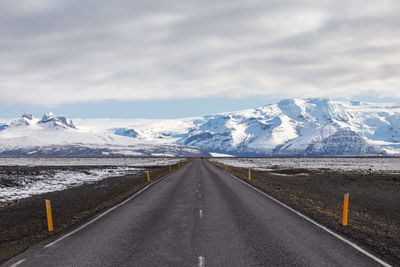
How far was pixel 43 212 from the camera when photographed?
58.7 ft

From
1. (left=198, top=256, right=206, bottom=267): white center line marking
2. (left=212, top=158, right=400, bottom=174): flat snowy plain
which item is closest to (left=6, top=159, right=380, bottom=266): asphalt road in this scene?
(left=198, top=256, right=206, bottom=267): white center line marking

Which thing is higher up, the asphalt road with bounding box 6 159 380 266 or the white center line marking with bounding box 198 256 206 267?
the white center line marking with bounding box 198 256 206 267

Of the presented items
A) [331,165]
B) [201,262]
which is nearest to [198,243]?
[201,262]

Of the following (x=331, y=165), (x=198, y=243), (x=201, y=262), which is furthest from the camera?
(x=331, y=165)

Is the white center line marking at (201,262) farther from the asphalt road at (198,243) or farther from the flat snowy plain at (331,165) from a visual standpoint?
the flat snowy plain at (331,165)

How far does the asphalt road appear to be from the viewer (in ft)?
25.9

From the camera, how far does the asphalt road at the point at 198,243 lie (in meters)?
7.91

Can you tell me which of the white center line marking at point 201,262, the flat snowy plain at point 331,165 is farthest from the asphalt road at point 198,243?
the flat snowy plain at point 331,165

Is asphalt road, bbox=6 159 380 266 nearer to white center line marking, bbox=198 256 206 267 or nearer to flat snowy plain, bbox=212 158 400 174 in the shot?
white center line marking, bbox=198 256 206 267

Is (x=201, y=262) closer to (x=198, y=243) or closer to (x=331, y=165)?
(x=198, y=243)

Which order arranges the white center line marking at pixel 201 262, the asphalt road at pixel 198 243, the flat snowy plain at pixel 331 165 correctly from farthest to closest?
the flat snowy plain at pixel 331 165 < the asphalt road at pixel 198 243 < the white center line marking at pixel 201 262

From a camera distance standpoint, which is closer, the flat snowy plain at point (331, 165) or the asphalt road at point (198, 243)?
the asphalt road at point (198, 243)

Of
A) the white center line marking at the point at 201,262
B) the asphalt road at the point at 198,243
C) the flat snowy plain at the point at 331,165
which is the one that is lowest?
the flat snowy plain at the point at 331,165

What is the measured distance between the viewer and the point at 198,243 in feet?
30.6
